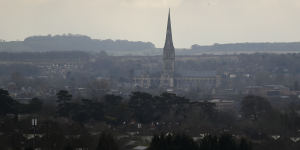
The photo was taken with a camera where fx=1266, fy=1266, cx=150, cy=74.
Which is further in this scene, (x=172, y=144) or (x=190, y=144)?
(x=190, y=144)

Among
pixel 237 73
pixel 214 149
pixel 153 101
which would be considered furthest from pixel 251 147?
pixel 237 73

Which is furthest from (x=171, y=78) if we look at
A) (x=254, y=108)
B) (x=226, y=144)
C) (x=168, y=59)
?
(x=226, y=144)

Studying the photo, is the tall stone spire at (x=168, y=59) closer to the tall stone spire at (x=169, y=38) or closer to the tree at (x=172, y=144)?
the tall stone spire at (x=169, y=38)

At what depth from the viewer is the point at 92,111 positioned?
Result: 70.7 meters

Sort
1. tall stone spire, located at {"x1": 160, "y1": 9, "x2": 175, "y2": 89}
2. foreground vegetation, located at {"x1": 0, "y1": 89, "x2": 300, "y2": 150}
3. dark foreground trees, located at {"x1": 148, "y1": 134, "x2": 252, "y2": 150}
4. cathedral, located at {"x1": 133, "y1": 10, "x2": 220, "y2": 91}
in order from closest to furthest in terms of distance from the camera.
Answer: dark foreground trees, located at {"x1": 148, "y1": 134, "x2": 252, "y2": 150} → foreground vegetation, located at {"x1": 0, "y1": 89, "x2": 300, "y2": 150} → cathedral, located at {"x1": 133, "y1": 10, "x2": 220, "y2": 91} → tall stone spire, located at {"x1": 160, "y1": 9, "x2": 175, "y2": 89}

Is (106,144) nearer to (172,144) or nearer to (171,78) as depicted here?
(172,144)

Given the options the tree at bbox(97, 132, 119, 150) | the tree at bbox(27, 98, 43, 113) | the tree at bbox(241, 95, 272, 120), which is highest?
the tree at bbox(97, 132, 119, 150)

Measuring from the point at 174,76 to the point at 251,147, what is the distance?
11479 cm

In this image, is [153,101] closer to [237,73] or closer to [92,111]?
[92,111]

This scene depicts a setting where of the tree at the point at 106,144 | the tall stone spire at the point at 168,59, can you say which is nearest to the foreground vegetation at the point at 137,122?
the tree at the point at 106,144

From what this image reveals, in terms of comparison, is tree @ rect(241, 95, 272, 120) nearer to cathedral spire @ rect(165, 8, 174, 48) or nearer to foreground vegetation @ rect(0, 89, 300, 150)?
foreground vegetation @ rect(0, 89, 300, 150)

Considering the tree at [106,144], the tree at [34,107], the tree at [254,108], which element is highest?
the tree at [106,144]

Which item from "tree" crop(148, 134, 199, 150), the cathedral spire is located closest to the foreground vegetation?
"tree" crop(148, 134, 199, 150)

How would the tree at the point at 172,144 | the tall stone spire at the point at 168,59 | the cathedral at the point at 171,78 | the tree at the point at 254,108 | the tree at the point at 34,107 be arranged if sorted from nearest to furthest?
1. the tree at the point at 172,144
2. the tree at the point at 34,107
3. the tree at the point at 254,108
4. the cathedral at the point at 171,78
5. the tall stone spire at the point at 168,59
